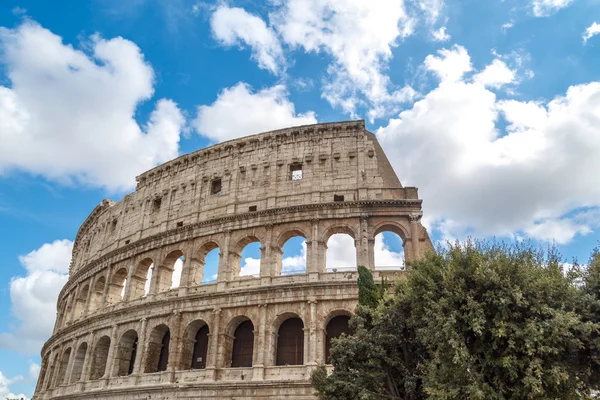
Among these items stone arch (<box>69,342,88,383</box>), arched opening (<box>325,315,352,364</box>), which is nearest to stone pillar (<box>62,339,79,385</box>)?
stone arch (<box>69,342,88,383</box>)

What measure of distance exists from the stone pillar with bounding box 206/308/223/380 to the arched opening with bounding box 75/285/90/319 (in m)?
14.4

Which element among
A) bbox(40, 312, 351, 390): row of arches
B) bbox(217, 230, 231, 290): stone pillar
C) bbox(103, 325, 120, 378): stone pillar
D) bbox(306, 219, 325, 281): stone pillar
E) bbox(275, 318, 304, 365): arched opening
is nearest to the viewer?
Result: bbox(275, 318, 304, 365): arched opening

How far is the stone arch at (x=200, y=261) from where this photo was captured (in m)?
26.3

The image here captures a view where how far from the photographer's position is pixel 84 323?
97.5 feet

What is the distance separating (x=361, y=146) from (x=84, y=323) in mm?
20500

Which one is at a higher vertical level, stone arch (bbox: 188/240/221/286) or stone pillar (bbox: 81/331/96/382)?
stone arch (bbox: 188/240/221/286)

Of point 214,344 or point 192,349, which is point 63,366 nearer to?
point 192,349

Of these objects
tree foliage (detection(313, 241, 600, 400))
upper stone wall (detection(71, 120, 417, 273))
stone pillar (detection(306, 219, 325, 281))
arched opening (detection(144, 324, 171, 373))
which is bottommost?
tree foliage (detection(313, 241, 600, 400))

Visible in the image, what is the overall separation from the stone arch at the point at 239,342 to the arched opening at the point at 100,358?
30.5 feet

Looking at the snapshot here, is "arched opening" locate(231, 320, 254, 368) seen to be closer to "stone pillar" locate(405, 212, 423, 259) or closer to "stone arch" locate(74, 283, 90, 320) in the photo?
"stone pillar" locate(405, 212, 423, 259)

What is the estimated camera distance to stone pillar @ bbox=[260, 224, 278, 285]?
77.8 ft

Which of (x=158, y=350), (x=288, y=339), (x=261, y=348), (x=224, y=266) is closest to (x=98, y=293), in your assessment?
(x=158, y=350)

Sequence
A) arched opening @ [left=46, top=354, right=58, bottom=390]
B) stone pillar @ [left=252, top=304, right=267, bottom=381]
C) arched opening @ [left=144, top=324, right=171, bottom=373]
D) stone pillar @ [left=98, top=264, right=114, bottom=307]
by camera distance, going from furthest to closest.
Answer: arched opening @ [left=46, top=354, right=58, bottom=390], stone pillar @ [left=98, top=264, right=114, bottom=307], arched opening @ [left=144, top=324, right=171, bottom=373], stone pillar @ [left=252, top=304, right=267, bottom=381]

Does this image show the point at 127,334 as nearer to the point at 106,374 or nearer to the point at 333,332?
the point at 106,374
